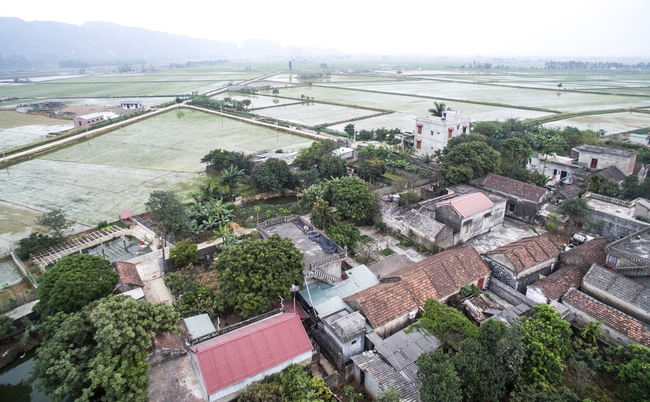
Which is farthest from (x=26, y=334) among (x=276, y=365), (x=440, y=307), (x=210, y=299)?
(x=440, y=307)

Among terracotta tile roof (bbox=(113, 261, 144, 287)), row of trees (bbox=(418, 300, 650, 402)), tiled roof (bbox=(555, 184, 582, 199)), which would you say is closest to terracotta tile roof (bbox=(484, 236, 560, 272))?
row of trees (bbox=(418, 300, 650, 402))

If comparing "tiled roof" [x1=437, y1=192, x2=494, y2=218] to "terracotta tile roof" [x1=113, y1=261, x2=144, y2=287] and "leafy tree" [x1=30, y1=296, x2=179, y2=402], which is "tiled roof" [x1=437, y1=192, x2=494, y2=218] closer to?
"leafy tree" [x1=30, y1=296, x2=179, y2=402]

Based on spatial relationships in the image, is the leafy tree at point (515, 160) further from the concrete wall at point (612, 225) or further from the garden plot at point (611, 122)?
the garden plot at point (611, 122)

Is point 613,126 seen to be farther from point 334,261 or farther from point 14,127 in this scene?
point 14,127

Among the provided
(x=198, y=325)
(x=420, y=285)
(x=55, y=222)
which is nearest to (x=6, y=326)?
(x=198, y=325)

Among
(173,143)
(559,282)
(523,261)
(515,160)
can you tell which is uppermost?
(515,160)

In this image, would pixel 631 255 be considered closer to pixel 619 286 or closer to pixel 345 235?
pixel 619 286
